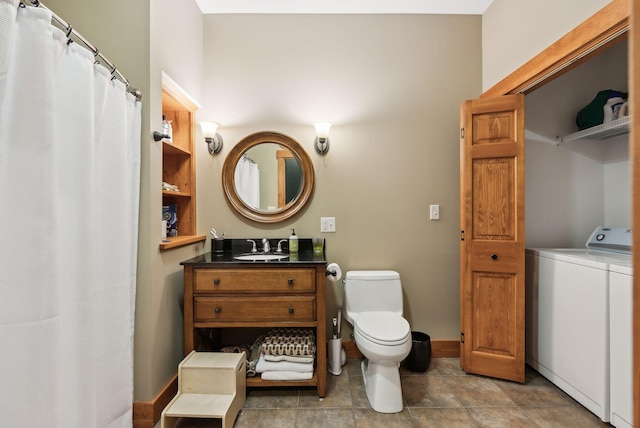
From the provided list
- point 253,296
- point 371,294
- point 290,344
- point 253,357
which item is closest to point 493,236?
point 371,294

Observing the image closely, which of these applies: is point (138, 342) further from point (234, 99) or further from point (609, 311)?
point (609, 311)

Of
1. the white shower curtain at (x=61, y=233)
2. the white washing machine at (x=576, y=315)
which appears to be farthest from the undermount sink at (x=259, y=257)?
the white washing machine at (x=576, y=315)

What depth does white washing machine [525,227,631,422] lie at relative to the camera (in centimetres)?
165

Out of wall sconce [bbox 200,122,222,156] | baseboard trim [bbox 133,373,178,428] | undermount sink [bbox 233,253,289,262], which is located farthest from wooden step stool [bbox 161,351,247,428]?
wall sconce [bbox 200,122,222,156]

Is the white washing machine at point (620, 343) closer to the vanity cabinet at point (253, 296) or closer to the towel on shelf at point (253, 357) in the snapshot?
the vanity cabinet at point (253, 296)

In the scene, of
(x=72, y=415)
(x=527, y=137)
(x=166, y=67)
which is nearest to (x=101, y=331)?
(x=72, y=415)

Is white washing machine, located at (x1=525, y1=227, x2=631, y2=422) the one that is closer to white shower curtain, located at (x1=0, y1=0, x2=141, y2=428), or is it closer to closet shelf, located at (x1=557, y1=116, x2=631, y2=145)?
closet shelf, located at (x1=557, y1=116, x2=631, y2=145)

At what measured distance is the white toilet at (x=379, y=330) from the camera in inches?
68.7

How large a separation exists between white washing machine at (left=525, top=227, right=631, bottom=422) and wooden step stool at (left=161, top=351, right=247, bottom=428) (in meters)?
2.03

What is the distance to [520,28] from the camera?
6.61 ft

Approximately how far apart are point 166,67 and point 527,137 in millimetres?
2696

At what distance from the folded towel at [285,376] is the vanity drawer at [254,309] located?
1.18 ft

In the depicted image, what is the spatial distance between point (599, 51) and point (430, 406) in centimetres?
220

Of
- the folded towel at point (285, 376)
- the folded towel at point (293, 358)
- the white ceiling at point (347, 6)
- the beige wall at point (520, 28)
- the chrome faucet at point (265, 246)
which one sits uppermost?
the white ceiling at point (347, 6)
